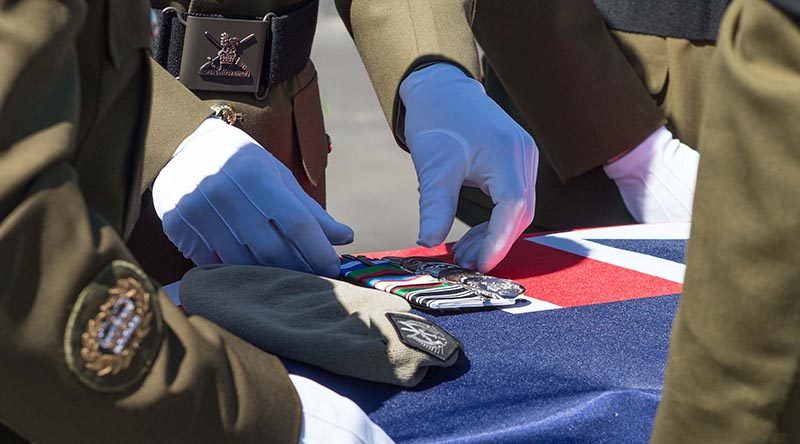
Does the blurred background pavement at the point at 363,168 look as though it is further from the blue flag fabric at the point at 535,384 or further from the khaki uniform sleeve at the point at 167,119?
the blue flag fabric at the point at 535,384

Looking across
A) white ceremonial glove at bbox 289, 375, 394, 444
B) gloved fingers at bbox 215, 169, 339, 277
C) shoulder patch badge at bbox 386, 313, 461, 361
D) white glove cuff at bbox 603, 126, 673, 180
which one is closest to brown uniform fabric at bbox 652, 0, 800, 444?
white ceremonial glove at bbox 289, 375, 394, 444

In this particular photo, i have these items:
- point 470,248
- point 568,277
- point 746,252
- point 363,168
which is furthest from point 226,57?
point 363,168

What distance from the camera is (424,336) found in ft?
3.09

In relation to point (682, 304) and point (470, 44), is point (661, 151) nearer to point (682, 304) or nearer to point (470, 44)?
point (470, 44)

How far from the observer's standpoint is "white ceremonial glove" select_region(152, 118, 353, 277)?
1.18 meters

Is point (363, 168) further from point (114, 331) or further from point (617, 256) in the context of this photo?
point (114, 331)

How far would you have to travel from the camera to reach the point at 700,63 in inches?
66.0

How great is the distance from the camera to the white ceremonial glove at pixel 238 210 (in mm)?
1178

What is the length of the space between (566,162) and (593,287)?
0.54m

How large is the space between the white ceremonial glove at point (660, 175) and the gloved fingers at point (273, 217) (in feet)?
2.33

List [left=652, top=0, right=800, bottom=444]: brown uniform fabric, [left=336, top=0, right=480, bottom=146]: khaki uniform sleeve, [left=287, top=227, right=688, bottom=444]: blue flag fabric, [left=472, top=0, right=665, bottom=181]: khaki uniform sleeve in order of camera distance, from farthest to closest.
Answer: [left=472, top=0, right=665, bottom=181]: khaki uniform sleeve → [left=336, top=0, right=480, bottom=146]: khaki uniform sleeve → [left=287, top=227, right=688, bottom=444]: blue flag fabric → [left=652, top=0, right=800, bottom=444]: brown uniform fabric

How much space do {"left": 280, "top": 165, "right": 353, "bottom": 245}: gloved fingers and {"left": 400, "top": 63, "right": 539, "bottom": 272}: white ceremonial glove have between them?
110 mm

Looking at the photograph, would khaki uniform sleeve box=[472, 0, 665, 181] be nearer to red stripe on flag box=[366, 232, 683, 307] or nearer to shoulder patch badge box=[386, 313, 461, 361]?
red stripe on flag box=[366, 232, 683, 307]

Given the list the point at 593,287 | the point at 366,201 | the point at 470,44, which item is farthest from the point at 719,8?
the point at 366,201
